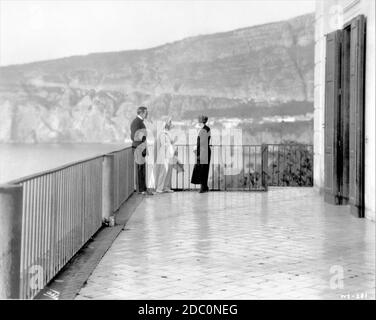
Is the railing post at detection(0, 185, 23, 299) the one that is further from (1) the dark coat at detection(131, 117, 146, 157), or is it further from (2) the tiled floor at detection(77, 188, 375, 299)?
(1) the dark coat at detection(131, 117, 146, 157)

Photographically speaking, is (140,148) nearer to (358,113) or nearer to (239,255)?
(358,113)

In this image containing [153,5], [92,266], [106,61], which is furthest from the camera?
[106,61]

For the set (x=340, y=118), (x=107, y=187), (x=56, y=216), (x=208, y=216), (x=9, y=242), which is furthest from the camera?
(x=340, y=118)

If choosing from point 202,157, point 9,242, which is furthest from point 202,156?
point 9,242

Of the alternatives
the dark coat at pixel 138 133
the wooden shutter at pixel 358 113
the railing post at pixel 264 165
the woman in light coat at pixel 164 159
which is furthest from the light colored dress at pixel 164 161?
the wooden shutter at pixel 358 113

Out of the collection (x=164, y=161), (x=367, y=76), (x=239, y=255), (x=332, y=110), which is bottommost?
(x=239, y=255)

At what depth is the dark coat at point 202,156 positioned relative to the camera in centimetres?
1736

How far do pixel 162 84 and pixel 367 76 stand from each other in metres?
58.7

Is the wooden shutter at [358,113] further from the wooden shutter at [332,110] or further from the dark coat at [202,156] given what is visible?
the dark coat at [202,156]

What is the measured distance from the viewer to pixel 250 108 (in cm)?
6612

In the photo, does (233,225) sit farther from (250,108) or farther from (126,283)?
(250,108)

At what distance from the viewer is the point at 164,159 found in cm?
1744

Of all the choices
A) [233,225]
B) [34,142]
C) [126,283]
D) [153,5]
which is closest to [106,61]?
[34,142]
